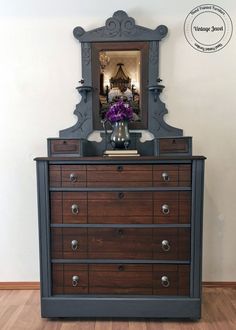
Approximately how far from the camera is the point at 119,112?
6.86ft

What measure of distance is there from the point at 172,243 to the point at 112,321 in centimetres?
67

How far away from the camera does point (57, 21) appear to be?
2.29 meters

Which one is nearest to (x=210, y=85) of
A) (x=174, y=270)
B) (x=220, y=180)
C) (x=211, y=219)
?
(x=220, y=180)

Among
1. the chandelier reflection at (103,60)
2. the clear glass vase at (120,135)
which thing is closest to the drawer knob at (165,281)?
the clear glass vase at (120,135)

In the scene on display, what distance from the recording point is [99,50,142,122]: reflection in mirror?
2.29m

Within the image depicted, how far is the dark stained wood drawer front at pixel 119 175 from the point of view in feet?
6.17

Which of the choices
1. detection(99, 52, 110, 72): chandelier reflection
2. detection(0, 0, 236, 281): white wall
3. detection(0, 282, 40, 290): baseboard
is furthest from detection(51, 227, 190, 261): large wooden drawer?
detection(99, 52, 110, 72): chandelier reflection

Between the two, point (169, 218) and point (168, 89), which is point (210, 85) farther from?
point (169, 218)

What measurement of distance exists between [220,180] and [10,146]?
1.73 metres

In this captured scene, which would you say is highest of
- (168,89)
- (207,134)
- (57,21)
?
(57,21)

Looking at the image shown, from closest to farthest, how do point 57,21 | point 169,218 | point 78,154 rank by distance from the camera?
point 169,218
point 78,154
point 57,21
